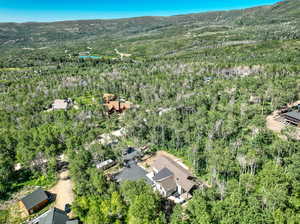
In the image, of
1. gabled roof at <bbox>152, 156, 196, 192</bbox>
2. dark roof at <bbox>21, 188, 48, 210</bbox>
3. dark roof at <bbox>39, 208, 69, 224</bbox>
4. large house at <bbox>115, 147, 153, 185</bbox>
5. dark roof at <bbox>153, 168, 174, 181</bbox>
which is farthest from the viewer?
large house at <bbox>115, 147, 153, 185</bbox>

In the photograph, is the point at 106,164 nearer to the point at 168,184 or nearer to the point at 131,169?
the point at 131,169

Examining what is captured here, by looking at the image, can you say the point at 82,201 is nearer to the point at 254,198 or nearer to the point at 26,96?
the point at 254,198

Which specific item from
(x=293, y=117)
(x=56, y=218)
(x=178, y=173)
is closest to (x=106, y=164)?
(x=56, y=218)

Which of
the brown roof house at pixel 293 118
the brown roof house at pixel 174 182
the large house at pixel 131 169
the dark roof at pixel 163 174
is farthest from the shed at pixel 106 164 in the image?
the brown roof house at pixel 293 118

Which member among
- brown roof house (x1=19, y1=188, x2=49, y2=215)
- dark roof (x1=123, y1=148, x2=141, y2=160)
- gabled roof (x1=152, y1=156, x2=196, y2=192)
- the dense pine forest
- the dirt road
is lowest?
the dirt road

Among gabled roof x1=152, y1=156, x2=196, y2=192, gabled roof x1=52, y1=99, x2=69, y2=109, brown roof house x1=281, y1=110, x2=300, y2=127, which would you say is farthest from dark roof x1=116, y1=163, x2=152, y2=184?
gabled roof x1=52, y1=99, x2=69, y2=109

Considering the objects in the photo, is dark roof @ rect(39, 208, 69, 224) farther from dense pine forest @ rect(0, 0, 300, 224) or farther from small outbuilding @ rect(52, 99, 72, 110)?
small outbuilding @ rect(52, 99, 72, 110)

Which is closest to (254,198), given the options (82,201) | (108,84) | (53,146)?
(82,201)
